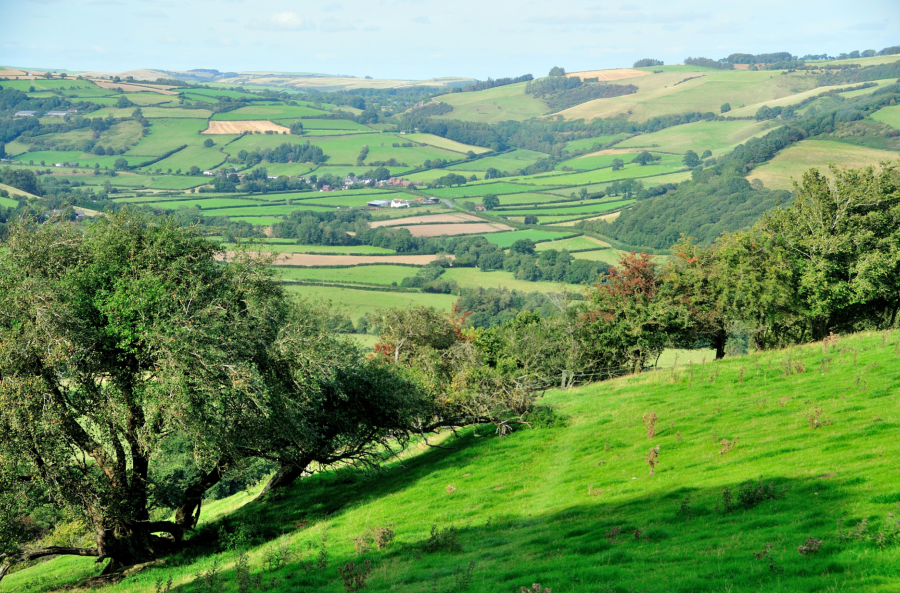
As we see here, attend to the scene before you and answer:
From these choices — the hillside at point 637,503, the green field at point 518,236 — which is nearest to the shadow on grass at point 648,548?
the hillside at point 637,503

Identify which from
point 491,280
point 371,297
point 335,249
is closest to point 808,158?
point 491,280

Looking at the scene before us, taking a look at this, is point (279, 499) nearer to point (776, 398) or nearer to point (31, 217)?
point (31, 217)

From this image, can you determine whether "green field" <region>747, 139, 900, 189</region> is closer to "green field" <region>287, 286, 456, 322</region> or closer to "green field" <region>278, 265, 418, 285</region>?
"green field" <region>278, 265, 418, 285</region>

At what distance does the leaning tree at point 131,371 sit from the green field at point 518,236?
135533 millimetres

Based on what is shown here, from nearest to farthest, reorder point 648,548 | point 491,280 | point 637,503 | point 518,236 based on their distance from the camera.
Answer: point 648,548
point 637,503
point 491,280
point 518,236

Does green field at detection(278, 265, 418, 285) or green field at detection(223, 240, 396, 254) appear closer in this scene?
green field at detection(278, 265, 418, 285)

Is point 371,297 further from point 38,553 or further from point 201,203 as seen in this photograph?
point 201,203

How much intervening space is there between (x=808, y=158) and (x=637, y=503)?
19890 centimetres

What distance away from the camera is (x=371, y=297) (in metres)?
112

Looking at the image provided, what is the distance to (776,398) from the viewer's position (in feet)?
81.7

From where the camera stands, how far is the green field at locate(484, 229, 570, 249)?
16200 centimetres

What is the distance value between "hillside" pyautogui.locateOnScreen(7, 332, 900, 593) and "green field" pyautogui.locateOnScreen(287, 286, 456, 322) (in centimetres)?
7286

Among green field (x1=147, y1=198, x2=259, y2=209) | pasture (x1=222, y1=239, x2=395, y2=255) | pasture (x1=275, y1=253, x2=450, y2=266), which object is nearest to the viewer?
pasture (x1=275, y1=253, x2=450, y2=266)

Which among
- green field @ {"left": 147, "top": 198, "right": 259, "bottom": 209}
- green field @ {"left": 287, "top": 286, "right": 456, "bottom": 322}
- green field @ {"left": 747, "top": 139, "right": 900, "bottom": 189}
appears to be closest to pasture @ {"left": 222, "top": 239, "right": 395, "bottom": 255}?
green field @ {"left": 287, "top": 286, "right": 456, "bottom": 322}
